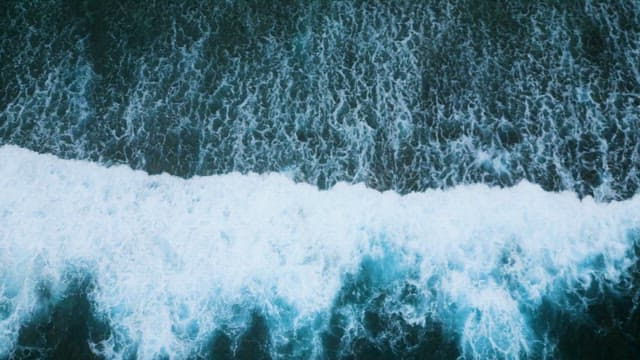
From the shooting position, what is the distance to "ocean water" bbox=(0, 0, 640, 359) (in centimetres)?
847

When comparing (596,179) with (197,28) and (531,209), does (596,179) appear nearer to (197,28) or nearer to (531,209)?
(531,209)

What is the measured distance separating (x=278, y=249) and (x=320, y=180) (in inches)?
55.5

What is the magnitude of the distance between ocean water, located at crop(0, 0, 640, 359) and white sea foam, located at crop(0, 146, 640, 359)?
0.03 metres

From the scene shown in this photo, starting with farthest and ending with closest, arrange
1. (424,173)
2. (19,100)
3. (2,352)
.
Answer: (19,100) → (424,173) → (2,352)

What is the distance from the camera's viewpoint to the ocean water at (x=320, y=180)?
8.47 metres

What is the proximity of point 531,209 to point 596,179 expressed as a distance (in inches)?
48.1

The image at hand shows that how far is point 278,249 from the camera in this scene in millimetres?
9141

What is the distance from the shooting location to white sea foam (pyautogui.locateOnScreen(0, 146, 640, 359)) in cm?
853

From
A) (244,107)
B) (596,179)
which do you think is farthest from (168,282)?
(596,179)

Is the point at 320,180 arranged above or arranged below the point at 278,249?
above

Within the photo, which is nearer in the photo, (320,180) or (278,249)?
(278,249)

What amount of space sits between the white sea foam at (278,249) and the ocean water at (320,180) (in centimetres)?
3

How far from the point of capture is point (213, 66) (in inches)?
423

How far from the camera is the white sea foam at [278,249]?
853cm
